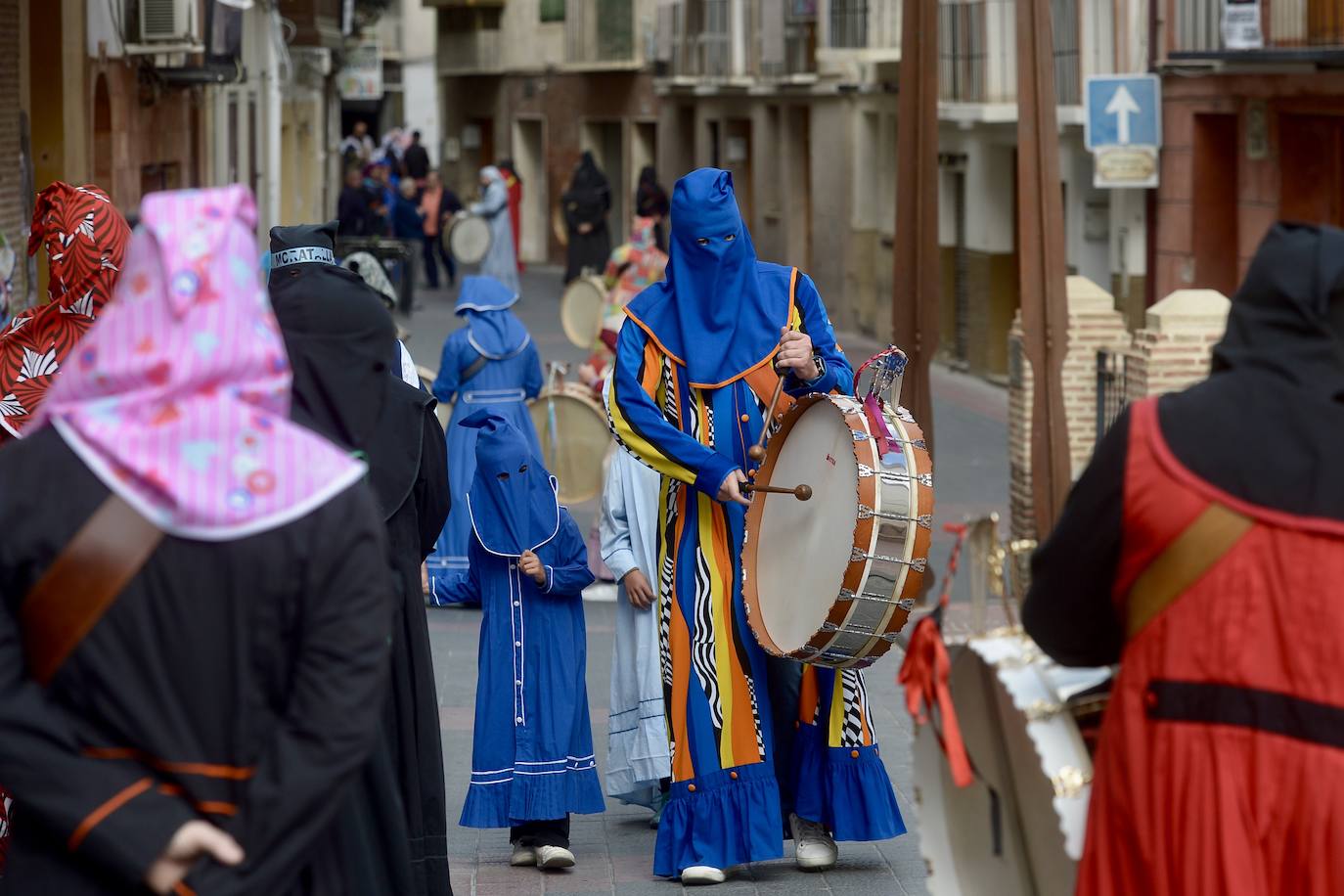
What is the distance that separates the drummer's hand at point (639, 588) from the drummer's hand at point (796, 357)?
84 centimetres

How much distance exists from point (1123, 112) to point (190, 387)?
18607 mm

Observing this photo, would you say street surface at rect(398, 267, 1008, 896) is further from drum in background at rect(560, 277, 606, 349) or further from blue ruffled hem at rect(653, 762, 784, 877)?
drum in background at rect(560, 277, 606, 349)

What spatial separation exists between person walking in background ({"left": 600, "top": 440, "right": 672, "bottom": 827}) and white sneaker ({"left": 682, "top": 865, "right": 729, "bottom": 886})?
13.1 inches

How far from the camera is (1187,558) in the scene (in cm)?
368

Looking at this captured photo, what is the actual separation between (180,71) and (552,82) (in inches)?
1128

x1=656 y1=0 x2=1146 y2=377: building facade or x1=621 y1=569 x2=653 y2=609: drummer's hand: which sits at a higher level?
x1=656 y1=0 x2=1146 y2=377: building facade

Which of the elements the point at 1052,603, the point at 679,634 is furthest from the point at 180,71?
the point at 1052,603

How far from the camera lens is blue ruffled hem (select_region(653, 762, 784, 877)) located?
6.55m

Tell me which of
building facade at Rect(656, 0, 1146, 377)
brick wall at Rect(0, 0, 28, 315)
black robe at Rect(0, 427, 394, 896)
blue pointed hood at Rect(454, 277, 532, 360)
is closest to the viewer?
black robe at Rect(0, 427, 394, 896)

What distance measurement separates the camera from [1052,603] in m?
3.87

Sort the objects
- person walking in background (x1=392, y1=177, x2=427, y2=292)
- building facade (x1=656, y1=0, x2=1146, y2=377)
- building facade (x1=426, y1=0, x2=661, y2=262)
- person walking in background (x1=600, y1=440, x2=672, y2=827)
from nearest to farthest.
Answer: person walking in background (x1=600, y1=440, x2=672, y2=827) < building facade (x1=656, y1=0, x2=1146, y2=377) < person walking in background (x1=392, y1=177, x2=427, y2=292) < building facade (x1=426, y1=0, x2=661, y2=262)

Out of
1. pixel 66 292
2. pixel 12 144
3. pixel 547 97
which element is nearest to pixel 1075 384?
pixel 12 144

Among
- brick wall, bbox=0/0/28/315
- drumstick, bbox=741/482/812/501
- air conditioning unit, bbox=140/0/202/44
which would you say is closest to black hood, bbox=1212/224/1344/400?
drumstick, bbox=741/482/812/501

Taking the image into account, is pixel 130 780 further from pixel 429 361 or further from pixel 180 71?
pixel 429 361
